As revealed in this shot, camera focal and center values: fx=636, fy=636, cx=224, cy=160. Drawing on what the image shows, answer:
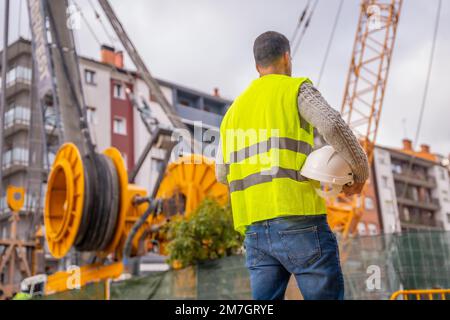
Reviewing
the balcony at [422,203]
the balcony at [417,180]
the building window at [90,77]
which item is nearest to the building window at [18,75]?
the building window at [90,77]

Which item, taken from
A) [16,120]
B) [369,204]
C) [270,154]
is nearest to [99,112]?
[16,120]

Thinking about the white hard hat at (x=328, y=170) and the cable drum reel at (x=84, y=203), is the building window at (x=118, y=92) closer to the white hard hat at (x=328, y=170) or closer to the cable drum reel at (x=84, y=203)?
the cable drum reel at (x=84, y=203)

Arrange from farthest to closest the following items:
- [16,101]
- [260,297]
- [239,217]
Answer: [16,101] < [239,217] < [260,297]

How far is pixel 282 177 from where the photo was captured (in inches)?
97.7

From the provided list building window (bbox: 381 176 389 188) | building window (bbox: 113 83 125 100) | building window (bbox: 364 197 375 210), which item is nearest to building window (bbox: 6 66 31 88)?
building window (bbox: 113 83 125 100)

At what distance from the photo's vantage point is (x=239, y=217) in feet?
8.80

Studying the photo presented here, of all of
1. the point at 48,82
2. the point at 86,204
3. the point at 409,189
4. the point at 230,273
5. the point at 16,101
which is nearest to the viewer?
the point at 230,273

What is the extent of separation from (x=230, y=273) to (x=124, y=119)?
33031 millimetres

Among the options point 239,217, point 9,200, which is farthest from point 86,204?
point 239,217

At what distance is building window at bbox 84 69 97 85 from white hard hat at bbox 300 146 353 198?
1526 inches

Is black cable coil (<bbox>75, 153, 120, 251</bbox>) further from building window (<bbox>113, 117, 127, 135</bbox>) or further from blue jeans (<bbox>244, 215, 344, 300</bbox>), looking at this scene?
Answer: building window (<bbox>113, 117, 127, 135</bbox>)

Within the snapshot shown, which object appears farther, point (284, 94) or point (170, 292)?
point (170, 292)
